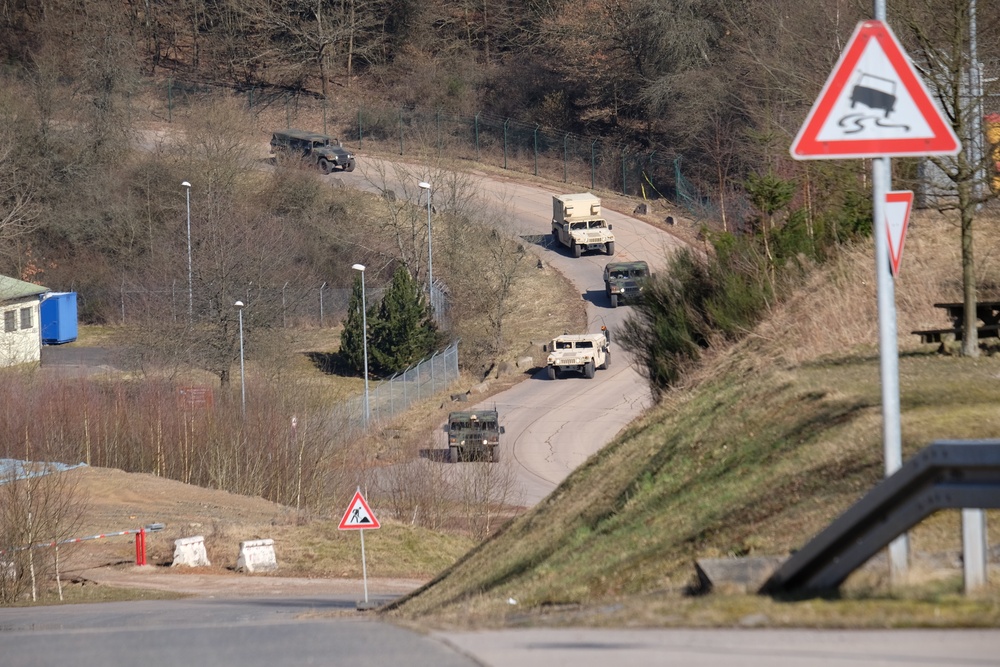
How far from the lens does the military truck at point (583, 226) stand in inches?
2480

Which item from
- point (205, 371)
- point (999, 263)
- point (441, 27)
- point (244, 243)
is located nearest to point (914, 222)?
point (999, 263)

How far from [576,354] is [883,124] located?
4259 cm

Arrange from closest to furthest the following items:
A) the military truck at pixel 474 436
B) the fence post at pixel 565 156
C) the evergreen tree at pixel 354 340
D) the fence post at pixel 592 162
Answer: the military truck at pixel 474 436
the evergreen tree at pixel 354 340
the fence post at pixel 592 162
the fence post at pixel 565 156

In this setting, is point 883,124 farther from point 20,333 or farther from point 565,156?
point 565,156

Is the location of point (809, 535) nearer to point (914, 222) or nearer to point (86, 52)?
point (914, 222)

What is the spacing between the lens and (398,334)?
5769cm

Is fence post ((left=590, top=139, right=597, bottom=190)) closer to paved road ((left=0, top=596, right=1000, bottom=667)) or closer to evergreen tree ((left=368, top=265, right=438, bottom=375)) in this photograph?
Answer: evergreen tree ((left=368, top=265, right=438, bottom=375))

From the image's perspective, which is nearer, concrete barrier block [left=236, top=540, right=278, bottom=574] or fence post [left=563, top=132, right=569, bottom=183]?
concrete barrier block [left=236, top=540, right=278, bottom=574]

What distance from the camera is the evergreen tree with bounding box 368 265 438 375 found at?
57406mm

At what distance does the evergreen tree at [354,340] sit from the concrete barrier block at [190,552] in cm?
2774

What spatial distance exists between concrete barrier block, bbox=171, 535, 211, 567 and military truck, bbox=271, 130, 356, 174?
50019 mm

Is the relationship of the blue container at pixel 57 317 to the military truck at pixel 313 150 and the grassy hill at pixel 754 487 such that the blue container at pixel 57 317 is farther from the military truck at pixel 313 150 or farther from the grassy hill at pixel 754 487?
the grassy hill at pixel 754 487

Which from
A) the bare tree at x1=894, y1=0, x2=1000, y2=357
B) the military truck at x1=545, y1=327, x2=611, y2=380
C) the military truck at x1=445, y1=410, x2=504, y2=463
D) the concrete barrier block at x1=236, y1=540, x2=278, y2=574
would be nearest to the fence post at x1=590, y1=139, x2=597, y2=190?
the military truck at x1=545, y1=327, x2=611, y2=380

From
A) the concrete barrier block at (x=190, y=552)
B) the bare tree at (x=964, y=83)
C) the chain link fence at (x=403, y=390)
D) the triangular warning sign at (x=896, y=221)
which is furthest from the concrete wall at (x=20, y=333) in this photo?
the triangular warning sign at (x=896, y=221)
